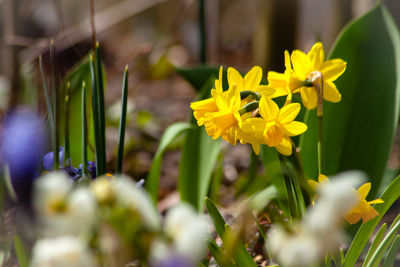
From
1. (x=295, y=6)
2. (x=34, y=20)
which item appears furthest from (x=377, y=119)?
(x=34, y=20)

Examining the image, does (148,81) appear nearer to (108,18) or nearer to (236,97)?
(108,18)

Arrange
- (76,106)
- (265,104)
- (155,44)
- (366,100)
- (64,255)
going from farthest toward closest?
(155,44) < (76,106) < (366,100) < (265,104) < (64,255)

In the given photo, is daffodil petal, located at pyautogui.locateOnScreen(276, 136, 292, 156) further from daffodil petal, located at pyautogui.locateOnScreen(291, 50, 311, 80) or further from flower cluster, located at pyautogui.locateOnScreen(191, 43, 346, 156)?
daffodil petal, located at pyautogui.locateOnScreen(291, 50, 311, 80)

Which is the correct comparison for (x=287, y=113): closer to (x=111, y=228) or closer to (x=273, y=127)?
(x=273, y=127)

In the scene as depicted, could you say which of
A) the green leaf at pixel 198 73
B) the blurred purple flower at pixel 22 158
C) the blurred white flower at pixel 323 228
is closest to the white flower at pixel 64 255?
the blurred white flower at pixel 323 228

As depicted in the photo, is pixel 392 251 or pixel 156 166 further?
pixel 156 166

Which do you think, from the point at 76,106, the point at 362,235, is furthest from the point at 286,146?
the point at 76,106

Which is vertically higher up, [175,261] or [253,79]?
[253,79]

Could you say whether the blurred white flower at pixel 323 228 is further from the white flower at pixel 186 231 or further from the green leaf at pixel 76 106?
the green leaf at pixel 76 106
